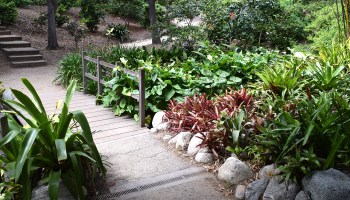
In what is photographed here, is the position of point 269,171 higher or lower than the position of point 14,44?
lower

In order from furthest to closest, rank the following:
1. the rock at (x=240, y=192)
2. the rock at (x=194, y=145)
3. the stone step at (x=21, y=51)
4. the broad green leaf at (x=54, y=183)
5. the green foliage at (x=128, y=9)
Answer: the green foliage at (x=128, y=9) < the stone step at (x=21, y=51) < the rock at (x=194, y=145) < the rock at (x=240, y=192) < the broad green leaf at (x=54, y=183)

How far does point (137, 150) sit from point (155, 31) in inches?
243

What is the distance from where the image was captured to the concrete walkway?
3.59 m

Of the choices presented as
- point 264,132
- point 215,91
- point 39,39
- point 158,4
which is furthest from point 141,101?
point 158,4

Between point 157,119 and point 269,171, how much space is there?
231cm

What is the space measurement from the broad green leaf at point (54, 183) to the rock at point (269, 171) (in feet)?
6.33

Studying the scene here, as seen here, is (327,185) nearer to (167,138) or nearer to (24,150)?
(167,138)

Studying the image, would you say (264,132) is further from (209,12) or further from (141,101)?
(209,12)

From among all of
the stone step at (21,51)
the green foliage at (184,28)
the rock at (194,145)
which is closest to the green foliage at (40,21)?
the stone step at (21,51)

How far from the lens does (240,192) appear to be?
11.7 feet

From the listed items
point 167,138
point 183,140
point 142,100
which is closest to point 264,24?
point 142,100

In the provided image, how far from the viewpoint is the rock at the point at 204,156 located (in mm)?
4215

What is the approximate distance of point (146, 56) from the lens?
839 cm

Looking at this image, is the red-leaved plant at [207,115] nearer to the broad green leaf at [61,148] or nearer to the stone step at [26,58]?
the broad green leaf at [61,148]
